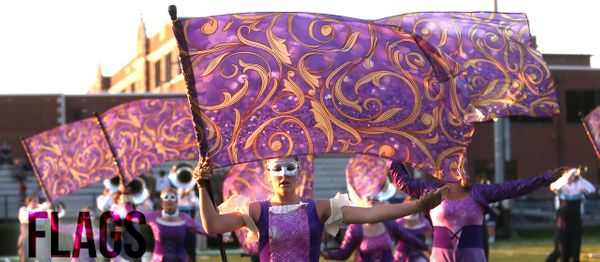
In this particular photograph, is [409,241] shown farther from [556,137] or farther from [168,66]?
[168,66]

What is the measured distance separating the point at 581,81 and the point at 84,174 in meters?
26.9

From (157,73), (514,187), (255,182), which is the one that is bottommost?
(157,73)

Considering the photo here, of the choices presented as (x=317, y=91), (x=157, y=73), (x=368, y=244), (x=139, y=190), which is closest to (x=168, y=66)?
(x=157, y=73)

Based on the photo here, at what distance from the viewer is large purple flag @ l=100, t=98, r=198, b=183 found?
18.9 meters

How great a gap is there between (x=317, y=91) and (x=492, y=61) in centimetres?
446

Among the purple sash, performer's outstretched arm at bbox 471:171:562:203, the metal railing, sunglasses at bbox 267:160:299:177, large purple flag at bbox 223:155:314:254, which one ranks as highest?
sunglasses at bbox 267:160:299:177

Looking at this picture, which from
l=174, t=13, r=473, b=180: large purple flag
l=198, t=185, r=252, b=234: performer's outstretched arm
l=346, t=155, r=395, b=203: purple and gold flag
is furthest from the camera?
l=346, t=155, r=395, b=203: purple and gold flag

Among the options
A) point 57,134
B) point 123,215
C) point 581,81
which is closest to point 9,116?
point 581,81

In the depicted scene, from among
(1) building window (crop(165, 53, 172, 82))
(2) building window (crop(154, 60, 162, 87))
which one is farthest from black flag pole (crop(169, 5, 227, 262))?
(2) building window (crop(154, 60, 162, 87))

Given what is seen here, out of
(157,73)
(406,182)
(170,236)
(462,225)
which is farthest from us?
(157,73)

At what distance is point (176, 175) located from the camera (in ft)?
80.8

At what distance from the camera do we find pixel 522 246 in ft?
91.5

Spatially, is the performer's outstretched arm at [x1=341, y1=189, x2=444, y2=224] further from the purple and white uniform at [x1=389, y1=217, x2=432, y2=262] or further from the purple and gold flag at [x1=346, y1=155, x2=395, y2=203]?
the purple and gold flag at [x1=346, y1=155, x2=395, y2=203]

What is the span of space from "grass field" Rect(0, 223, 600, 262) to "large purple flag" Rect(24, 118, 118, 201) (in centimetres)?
432
